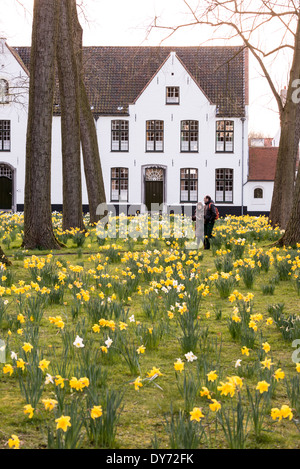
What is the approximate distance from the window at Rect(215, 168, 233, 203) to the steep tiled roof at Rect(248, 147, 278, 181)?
176cm

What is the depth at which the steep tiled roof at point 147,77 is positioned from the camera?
33938 millimetres

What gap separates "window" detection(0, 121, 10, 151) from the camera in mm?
34375

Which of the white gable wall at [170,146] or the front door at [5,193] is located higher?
the white gable wall at [170,146]

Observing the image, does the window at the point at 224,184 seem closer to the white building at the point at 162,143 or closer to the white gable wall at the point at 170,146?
the white building at the point at 162,143

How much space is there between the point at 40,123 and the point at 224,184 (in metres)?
24.7

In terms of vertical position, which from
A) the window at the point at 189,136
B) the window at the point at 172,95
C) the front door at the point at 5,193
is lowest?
the front door at the point at 5,193

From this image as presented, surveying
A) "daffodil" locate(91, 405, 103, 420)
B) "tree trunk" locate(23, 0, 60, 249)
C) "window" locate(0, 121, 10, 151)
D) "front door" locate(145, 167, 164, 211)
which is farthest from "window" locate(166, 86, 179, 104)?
"daffodil" locate(91, 405, 103, 420)

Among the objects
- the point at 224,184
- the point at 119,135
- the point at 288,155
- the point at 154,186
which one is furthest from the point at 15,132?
the point at 288,155

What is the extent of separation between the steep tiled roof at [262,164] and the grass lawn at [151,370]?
2905 cm

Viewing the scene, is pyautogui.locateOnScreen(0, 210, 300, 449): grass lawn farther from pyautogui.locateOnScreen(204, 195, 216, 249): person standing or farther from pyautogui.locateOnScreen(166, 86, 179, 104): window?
pyautogui.locateOnScreen(166, 86, 179, 104): window

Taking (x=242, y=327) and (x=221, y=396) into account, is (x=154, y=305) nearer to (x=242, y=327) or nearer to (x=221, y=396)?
(x=242, y=327)

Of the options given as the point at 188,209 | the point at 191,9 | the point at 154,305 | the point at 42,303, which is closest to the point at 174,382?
the point at 154,305

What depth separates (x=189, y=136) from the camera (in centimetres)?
3431

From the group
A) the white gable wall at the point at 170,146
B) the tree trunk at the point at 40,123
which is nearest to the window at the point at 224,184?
the white gable wall at the point at 170,146
